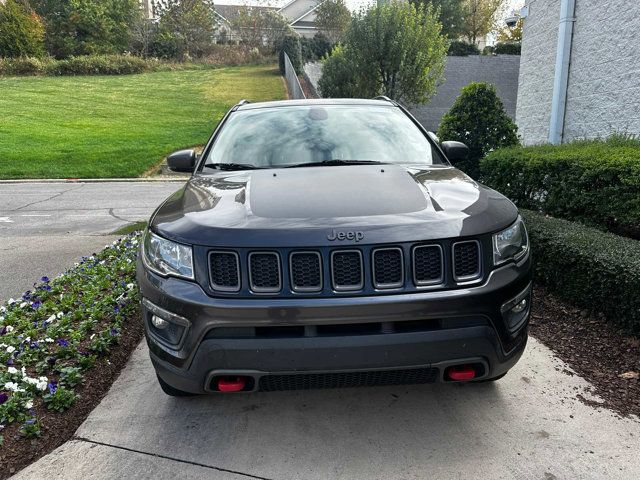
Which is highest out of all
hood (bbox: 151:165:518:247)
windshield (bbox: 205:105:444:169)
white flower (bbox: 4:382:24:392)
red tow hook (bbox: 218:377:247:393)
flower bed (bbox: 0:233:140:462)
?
windshield (bbox: 205:105:444:169)

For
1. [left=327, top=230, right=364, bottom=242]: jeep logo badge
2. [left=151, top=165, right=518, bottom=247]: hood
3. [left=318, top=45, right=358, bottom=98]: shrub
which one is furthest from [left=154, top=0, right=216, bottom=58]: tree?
[left=327, top=230, right=364, bottom=242]: jeep logo badge

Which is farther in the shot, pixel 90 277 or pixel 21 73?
pixel 21 73

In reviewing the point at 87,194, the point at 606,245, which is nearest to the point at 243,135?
the point at 606,245

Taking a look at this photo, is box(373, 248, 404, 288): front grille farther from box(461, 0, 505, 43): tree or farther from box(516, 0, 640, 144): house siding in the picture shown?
box(461, 0, 505, 43): tree

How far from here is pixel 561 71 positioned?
8867 millimetres

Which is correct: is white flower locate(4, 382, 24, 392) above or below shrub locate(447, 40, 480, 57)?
below

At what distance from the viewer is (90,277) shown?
4.76 m

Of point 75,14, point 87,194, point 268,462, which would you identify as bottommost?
point 87,194

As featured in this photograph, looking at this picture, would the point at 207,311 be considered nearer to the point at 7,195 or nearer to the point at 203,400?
the point at 203,400

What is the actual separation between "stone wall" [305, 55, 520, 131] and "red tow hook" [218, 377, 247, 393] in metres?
23.9

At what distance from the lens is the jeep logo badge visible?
223 cm

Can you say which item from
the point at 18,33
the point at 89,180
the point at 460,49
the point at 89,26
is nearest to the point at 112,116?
the point at 89,180

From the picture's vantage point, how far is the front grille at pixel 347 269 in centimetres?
222

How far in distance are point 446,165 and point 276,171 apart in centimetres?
115
